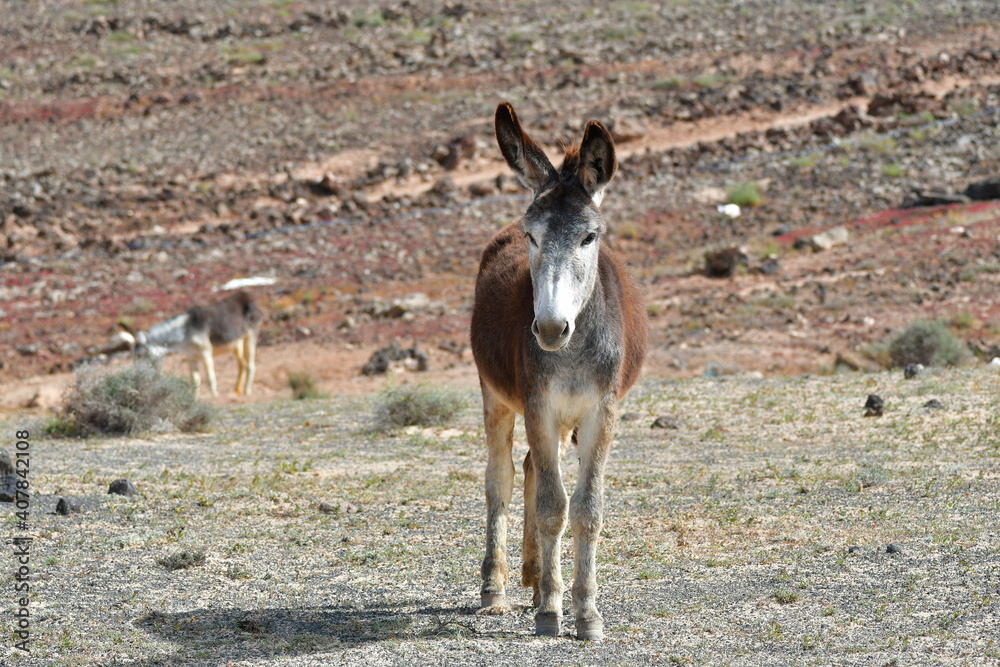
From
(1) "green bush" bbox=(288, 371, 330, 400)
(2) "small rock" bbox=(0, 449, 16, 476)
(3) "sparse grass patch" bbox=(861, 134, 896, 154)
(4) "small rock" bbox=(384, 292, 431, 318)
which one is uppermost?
(3) "sparse grass patch" bbox=(861, 134, 896, 154)

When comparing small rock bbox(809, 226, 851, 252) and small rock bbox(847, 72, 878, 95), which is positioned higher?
small rock bbox(847, 72, 878, 95)

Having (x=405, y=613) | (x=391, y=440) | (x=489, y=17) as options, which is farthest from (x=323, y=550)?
(x=489, y=17)

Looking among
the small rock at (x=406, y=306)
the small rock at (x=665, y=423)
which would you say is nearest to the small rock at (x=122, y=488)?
the small rock at (x=665, y=423)

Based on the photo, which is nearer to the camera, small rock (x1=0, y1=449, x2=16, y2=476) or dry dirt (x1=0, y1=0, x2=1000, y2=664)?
small rock (x1=0, y1=449, x2=16, y2=476)

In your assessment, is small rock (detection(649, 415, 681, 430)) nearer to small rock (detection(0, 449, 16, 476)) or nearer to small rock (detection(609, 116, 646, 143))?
small rock (detection(0, 449, 16, 476))

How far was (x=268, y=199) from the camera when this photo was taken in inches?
1364

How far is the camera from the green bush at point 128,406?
1315cm

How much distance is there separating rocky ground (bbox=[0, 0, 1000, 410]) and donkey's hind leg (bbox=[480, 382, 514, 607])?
12.2 m

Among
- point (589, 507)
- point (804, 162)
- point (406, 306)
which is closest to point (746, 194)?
point (804, 162)

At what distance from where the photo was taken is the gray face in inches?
194

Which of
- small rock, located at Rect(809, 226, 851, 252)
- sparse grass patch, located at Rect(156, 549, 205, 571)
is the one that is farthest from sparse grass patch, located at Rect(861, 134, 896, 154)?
sparse grass patch, located at Rect(156, 549, 205, 571)

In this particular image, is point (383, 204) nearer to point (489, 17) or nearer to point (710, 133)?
point (710, 133)

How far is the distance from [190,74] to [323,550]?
4364 centimetres

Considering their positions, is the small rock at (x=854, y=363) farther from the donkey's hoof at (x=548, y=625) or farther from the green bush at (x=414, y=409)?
the donkey's hoof at (x=548, y=625)
